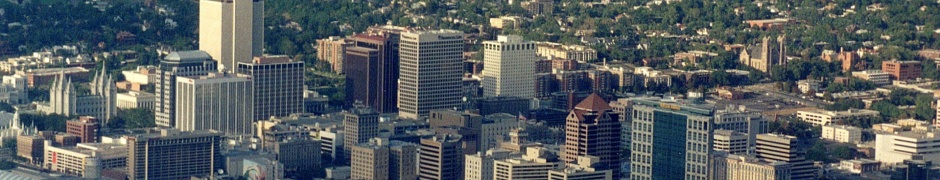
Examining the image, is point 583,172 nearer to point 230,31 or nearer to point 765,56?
point 230,31

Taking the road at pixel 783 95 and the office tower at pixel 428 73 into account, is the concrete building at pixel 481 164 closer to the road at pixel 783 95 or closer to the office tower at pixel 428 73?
the office tower at pixel 428 73

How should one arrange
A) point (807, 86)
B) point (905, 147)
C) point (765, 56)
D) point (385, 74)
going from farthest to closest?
point (765, 56) < point (807, 86) < point (385, 74) < point (905, 147)

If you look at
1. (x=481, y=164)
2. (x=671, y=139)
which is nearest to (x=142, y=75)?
(x=481, y=164)

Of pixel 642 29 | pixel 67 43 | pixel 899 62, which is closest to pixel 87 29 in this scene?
pixel 67 43

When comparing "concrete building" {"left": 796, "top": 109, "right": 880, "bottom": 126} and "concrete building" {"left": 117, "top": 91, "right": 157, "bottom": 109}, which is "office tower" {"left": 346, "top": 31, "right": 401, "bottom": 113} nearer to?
"concrete building" {"left": 117, "top": 91, "right": 157, "bottom": 109}

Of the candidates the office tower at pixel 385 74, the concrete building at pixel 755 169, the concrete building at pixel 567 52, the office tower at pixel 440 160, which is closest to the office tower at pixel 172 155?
the office tower at pixel 440 160
